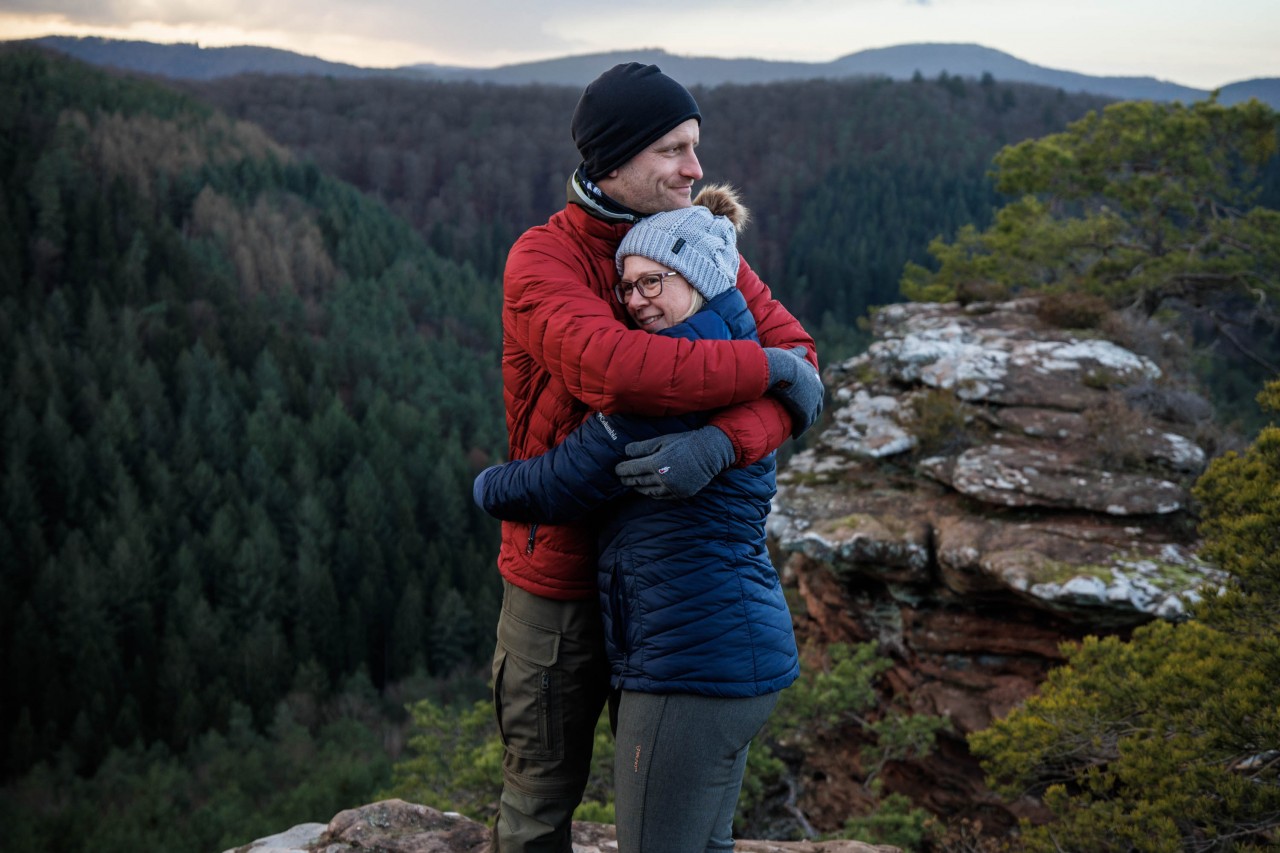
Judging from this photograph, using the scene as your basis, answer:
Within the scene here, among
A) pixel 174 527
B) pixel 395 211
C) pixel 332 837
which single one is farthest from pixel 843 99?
pixel 332 837

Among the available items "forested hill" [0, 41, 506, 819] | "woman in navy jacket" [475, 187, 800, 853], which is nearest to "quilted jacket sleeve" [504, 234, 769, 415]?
"woman in navy jacket" [475, 187, 800, 853]

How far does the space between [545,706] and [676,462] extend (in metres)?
0.80

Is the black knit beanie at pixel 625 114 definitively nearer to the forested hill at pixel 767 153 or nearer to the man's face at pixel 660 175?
the man's face at pixel 660 175

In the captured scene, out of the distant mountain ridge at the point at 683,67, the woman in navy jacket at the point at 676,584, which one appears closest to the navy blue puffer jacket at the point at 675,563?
the woman in navy jacket at the point at 676,584

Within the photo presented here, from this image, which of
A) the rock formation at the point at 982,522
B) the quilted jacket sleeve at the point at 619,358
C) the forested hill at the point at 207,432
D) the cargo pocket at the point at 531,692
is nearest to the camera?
the quilted jacket sleeve at the point at 619,358

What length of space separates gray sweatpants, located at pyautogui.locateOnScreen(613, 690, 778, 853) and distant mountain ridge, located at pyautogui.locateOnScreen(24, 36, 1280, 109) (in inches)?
3702

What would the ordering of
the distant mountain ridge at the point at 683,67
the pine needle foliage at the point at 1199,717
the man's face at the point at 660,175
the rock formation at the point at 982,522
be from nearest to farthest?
the man's face at the point at 660,175 < the pine needle foliage at the point at 1199,717 < the rock formation at the point at 982,522 < the distant mountain ridge at the point at 683,67

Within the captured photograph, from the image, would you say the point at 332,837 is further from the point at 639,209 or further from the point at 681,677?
the point at 639,209

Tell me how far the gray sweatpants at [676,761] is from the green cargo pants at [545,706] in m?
0.23

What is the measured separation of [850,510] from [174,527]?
48.6m

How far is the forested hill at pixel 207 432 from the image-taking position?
40.1 meters

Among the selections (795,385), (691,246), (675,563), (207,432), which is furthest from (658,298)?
(207,432)

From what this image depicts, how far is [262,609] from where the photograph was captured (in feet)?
144

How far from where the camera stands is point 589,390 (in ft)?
6.93
